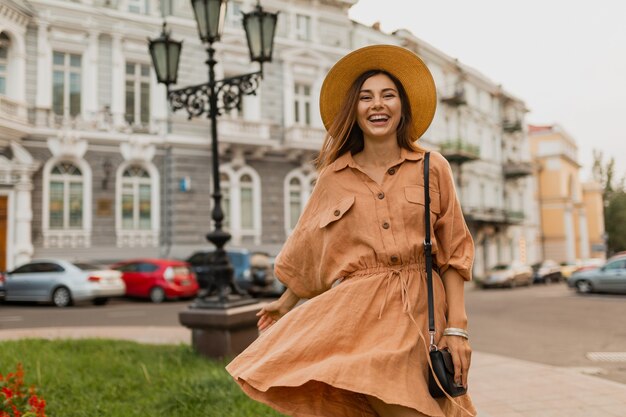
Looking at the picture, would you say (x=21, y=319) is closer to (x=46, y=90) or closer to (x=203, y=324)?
(x=203, y=324)

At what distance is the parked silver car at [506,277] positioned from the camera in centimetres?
2848

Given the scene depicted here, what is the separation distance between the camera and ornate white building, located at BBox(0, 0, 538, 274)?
747 inches

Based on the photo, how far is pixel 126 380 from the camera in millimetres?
5520

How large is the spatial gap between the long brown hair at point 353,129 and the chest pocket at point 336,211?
268 millimetres

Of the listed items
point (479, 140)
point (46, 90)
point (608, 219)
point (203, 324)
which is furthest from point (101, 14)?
point (608, 219)

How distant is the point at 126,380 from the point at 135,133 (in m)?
17.0

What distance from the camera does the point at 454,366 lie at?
2027mm

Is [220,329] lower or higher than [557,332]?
higher

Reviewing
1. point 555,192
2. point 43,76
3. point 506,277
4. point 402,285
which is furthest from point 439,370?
point 555,192

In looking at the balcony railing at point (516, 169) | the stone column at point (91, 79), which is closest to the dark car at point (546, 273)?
the balcony railing at point (516, 169)

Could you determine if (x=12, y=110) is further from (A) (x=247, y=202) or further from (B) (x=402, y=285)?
(B) (x=402, y=285)

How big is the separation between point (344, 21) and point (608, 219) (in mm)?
46015

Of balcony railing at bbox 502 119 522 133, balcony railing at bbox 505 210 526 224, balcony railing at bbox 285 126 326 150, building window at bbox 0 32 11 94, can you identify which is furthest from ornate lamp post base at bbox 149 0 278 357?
balcony railing at bbox 502 119 522 133

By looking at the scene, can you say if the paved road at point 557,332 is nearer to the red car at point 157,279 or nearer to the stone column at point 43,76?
the red car at point 157,279
